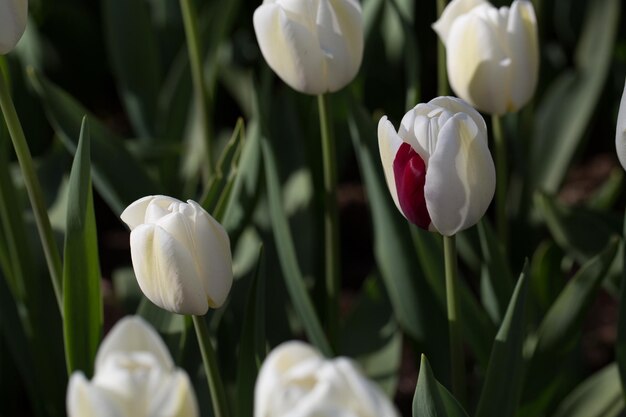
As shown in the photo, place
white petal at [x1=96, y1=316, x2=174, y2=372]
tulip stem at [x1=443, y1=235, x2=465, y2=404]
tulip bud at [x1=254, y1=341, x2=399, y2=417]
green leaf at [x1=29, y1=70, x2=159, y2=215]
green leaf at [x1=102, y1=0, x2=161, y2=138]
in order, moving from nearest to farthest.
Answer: tulip bud at [x1=254, y1=341, x2=399, y2=417] < white petal at [x1=96, y1=316, x2=174, y2=372] < tulip stem at [x1=443, y1=235, x2=465, y2=404] < green leaf at [x1=29, y1=70, x2=159, y2=215] < green leaf at [x1=102, y1=0, x2=161, y2=138]

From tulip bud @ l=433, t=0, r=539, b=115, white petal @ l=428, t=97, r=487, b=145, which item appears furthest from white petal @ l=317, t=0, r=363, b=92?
→ white petal @ l=428, t=97, r=487, b=145

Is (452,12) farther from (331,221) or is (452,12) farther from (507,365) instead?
(507,365)

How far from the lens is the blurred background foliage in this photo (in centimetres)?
119

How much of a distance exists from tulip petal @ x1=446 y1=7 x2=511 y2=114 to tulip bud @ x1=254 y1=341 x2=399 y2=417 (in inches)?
21.3

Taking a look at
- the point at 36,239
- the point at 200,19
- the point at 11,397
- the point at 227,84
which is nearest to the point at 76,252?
the point at 36,239

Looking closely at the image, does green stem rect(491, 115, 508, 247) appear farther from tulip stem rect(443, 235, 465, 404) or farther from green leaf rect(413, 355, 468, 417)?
green leaf rect(413, 355, 468, 417)

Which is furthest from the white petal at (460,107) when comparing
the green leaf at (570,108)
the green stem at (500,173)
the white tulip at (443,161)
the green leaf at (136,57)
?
the green leaf at (136,57)

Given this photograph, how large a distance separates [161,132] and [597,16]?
0.70 m

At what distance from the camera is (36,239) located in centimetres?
146

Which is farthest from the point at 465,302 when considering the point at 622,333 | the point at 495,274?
the point at 622,333

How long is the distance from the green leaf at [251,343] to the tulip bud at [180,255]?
17 centimetres

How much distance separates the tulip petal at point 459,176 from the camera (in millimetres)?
809

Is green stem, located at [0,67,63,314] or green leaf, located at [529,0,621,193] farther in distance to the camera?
green leaf, located at [529,0,621,193]

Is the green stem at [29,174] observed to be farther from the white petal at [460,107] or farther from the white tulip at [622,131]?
the white tulip at [622,131]
